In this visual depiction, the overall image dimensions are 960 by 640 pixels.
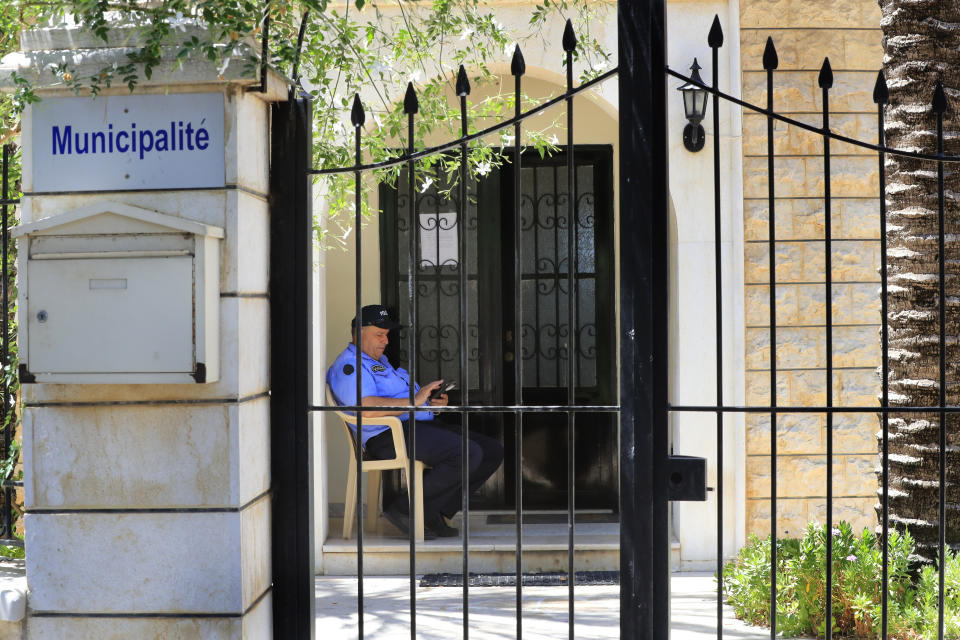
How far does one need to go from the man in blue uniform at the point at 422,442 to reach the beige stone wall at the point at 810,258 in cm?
172

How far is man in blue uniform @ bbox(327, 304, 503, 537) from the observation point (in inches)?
262

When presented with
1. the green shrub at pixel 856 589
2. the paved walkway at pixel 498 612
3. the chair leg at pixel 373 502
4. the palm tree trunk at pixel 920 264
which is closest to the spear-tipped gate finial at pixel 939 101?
the palm tree trunk at pixel 920 264

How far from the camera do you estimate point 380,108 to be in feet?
21.7

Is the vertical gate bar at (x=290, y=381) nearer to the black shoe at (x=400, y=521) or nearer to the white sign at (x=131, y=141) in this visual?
the white sign at (x=131, y=141)

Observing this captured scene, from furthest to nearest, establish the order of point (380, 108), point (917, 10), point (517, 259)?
point (380, 108), point (917, 10), point (517, 259)

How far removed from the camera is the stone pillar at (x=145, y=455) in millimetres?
2920

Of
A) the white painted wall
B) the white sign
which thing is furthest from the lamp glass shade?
the white sign

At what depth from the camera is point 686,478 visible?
9.91 feet

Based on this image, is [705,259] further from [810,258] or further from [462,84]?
[462,84]

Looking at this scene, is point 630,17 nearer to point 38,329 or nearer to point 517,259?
point 517,259

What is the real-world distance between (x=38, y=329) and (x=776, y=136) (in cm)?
497

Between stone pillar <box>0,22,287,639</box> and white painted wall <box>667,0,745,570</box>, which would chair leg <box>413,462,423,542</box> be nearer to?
white painted wall <box>667,0,745,570</box>

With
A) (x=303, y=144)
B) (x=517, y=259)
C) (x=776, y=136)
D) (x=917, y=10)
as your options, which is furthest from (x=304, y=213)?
(x=776, y=136)

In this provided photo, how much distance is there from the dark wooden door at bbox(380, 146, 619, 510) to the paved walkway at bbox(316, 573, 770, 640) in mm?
1598
